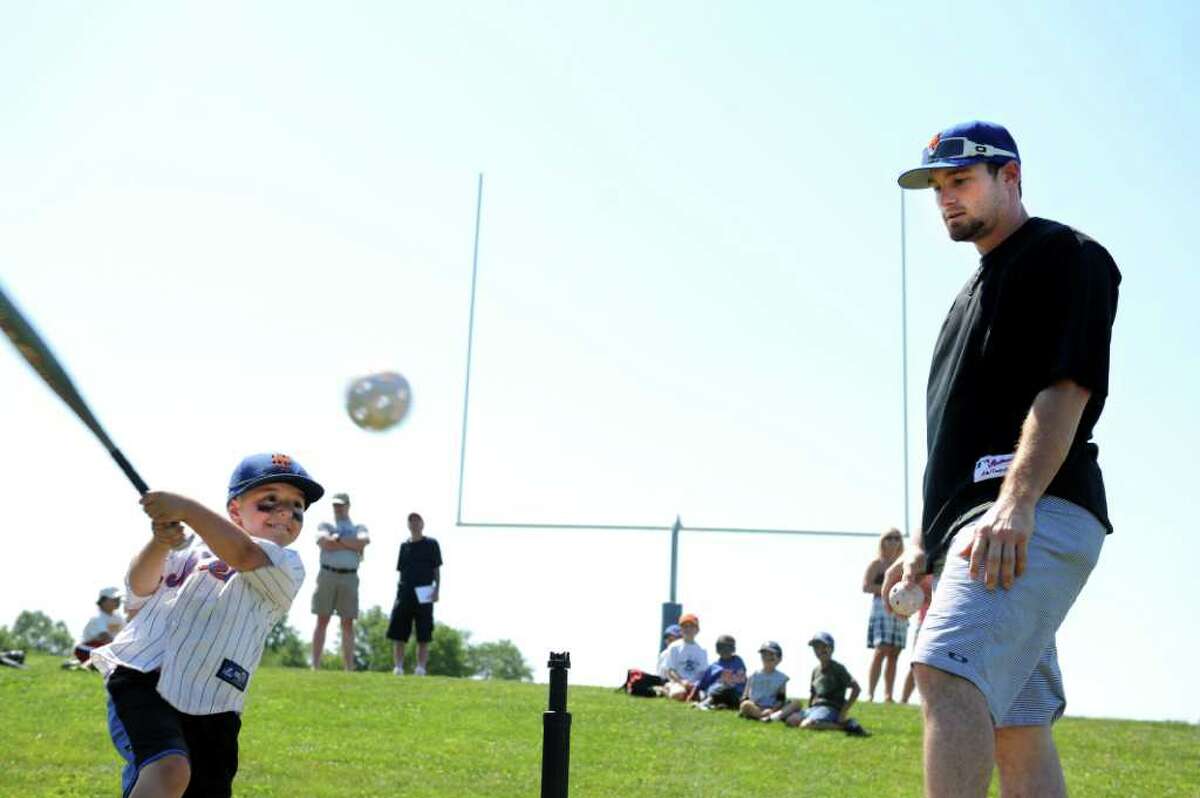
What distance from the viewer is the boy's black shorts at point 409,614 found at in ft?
57.0

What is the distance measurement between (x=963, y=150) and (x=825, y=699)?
392 inches

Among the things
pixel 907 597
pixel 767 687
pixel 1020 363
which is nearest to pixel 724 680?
pixel 767 687

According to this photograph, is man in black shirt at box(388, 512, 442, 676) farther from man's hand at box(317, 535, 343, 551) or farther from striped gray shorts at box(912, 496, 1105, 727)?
striped gray shorts at box(912, 496, 1105, 727)

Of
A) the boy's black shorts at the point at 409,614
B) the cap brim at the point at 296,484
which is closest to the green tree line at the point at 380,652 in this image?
the boy's black shorts at the point at 409,614

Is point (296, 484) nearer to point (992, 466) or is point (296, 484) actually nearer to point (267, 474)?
point (267, 474)

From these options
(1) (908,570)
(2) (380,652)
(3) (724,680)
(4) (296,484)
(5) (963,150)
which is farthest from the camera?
(2) (380,652)

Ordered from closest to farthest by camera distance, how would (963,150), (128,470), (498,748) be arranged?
(963,150)
(128,470)
(498,748)

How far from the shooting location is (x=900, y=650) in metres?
15.4

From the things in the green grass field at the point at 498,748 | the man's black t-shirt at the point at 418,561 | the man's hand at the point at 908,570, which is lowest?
the green grass field at the point at 498,748

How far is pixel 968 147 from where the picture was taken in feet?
14.3

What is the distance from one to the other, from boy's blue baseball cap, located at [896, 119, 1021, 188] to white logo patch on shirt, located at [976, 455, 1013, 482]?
2.65 ft

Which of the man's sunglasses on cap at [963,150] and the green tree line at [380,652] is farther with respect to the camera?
the green tree line at [380,652]

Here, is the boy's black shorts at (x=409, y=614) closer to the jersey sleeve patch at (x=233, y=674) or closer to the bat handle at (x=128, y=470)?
the jersey sleeve patch at (x=233, y=674)

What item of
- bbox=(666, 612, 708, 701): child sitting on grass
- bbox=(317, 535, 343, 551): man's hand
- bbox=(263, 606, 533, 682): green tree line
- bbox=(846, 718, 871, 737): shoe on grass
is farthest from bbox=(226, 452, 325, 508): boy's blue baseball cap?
bbox=(263, 606, 533, 682): green tree line
